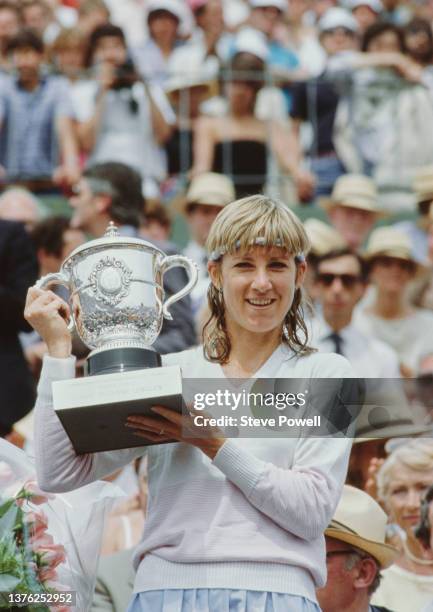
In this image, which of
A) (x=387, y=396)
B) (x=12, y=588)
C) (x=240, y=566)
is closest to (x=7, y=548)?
(x=12, y=588)

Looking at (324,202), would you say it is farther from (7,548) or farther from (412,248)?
(7,548)

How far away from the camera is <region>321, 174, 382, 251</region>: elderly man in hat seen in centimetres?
923

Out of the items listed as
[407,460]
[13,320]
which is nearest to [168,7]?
[13,320]

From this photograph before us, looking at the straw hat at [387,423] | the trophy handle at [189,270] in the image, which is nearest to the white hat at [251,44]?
the straw hat at [387,423]

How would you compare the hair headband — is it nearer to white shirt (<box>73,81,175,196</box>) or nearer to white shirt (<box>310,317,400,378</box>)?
white shirt (<box>310,317,400,378</box>)

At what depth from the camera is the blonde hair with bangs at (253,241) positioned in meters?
3.85

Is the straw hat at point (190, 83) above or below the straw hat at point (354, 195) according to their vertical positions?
above

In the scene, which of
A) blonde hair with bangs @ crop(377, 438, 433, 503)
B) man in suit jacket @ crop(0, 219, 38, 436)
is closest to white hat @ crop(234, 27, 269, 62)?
man in suit jacket @ crop(0, 219, 38, 436)

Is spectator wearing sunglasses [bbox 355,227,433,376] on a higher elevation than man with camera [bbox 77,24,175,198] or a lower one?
lower

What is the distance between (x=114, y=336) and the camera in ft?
13.1

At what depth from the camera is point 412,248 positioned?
9.03 m

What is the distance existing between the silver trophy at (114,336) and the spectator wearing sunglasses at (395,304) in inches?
161

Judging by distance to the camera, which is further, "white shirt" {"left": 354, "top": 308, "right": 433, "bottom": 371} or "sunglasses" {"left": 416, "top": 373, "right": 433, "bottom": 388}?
"white shirt" {"left": 354, "top": 308, "right": 433, "bottom": 371}

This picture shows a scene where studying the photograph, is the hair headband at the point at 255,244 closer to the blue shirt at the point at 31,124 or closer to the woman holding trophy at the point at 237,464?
the woman holding trophy at the point at 237,464
